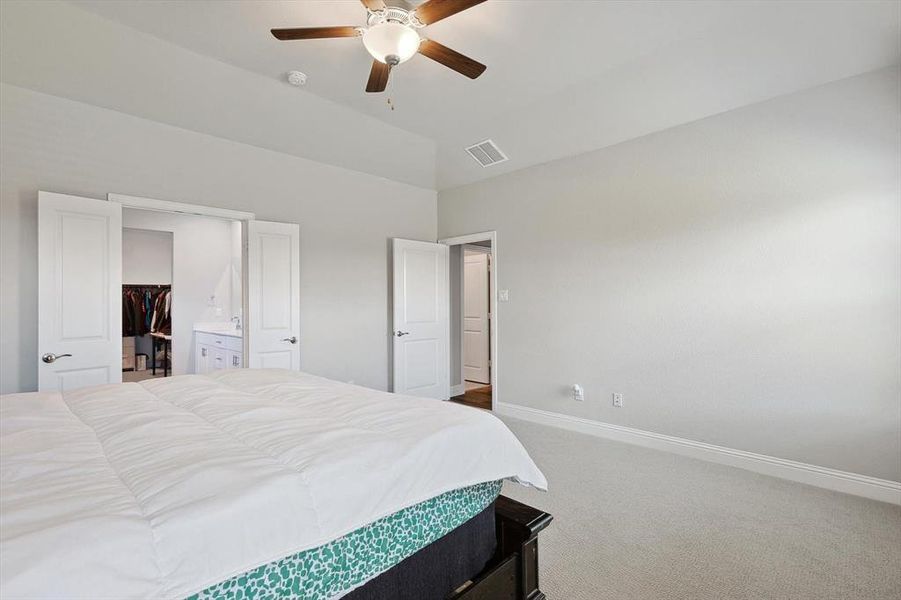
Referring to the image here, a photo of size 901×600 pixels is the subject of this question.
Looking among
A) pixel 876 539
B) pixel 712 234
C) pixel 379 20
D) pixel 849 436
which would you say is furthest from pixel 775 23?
pixel 876 539

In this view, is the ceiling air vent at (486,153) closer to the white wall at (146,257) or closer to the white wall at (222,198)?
the white wall at (222,198)

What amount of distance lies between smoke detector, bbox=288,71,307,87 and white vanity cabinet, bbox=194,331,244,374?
105 inches

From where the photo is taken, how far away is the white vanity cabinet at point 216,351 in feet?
16.0

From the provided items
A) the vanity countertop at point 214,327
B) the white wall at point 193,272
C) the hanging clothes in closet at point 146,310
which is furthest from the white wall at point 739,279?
the hanging clothes in closet at point 146,310

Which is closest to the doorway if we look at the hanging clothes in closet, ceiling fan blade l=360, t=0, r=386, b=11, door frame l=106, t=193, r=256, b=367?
door frame l=106, t=193, r=256, b=367

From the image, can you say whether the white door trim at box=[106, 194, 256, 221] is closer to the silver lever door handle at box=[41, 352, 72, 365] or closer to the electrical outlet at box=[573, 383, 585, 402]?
the silver lever door handle at box=[41, 352, 72, 365]

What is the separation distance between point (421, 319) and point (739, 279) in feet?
10.5

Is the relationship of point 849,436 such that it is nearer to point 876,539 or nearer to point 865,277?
point 876,539

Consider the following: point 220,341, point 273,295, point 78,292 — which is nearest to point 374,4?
point 273,295

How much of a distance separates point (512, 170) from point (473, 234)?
875 millimetres

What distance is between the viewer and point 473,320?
22.8 ft

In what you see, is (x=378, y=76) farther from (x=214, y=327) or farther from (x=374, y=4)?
(x=214, y=327)

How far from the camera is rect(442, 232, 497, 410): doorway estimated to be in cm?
515

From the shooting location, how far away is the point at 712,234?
3.40 metres
